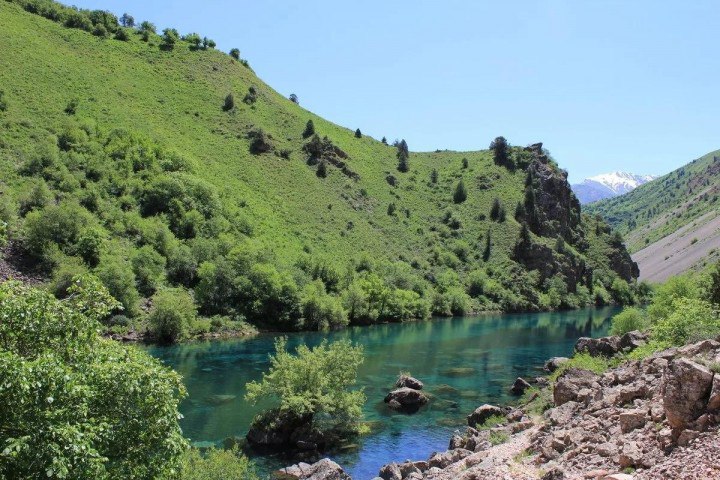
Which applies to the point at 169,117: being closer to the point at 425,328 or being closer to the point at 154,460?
the point at 425,328

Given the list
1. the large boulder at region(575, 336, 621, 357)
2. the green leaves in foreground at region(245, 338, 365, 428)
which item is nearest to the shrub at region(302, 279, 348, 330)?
the large boulder at region(575, 336, 621, 357)

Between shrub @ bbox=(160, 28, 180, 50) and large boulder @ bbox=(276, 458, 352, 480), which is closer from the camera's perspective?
large boulder @ bbox=(276, 458, 352, 480)

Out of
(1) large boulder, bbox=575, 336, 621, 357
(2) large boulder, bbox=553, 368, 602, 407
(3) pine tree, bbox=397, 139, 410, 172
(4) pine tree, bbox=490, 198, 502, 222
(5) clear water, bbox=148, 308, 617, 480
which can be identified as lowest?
(5) clear water, bbox=148, 308, 617, 480

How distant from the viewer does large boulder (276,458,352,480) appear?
27423 millimetres

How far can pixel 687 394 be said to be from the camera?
15.9m

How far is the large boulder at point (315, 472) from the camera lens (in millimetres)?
27423

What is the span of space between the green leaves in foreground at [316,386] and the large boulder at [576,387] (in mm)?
12528

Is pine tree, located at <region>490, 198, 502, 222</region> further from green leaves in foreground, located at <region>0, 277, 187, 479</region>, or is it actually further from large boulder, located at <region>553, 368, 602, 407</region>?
green leaves in foreground, located at <region>0, 277, 187, 479</region>

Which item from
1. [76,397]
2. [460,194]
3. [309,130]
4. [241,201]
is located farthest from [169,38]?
[76,397]

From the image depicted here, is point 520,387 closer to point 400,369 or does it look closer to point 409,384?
point 409,384

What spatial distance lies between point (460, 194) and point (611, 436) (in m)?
141

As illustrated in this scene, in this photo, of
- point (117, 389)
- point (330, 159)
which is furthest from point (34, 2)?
point (117, 389)

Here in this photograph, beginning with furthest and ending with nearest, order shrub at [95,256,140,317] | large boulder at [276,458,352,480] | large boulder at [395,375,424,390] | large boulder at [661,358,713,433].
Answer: shrub at [95,256,140,317]
large boulder at [395,375,424,390]
large boulder at [276,458,352,480]
large boulder at [661,358,713,433]

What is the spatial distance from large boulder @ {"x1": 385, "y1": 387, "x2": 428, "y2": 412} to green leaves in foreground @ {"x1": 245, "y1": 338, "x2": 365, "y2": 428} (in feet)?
24.6
